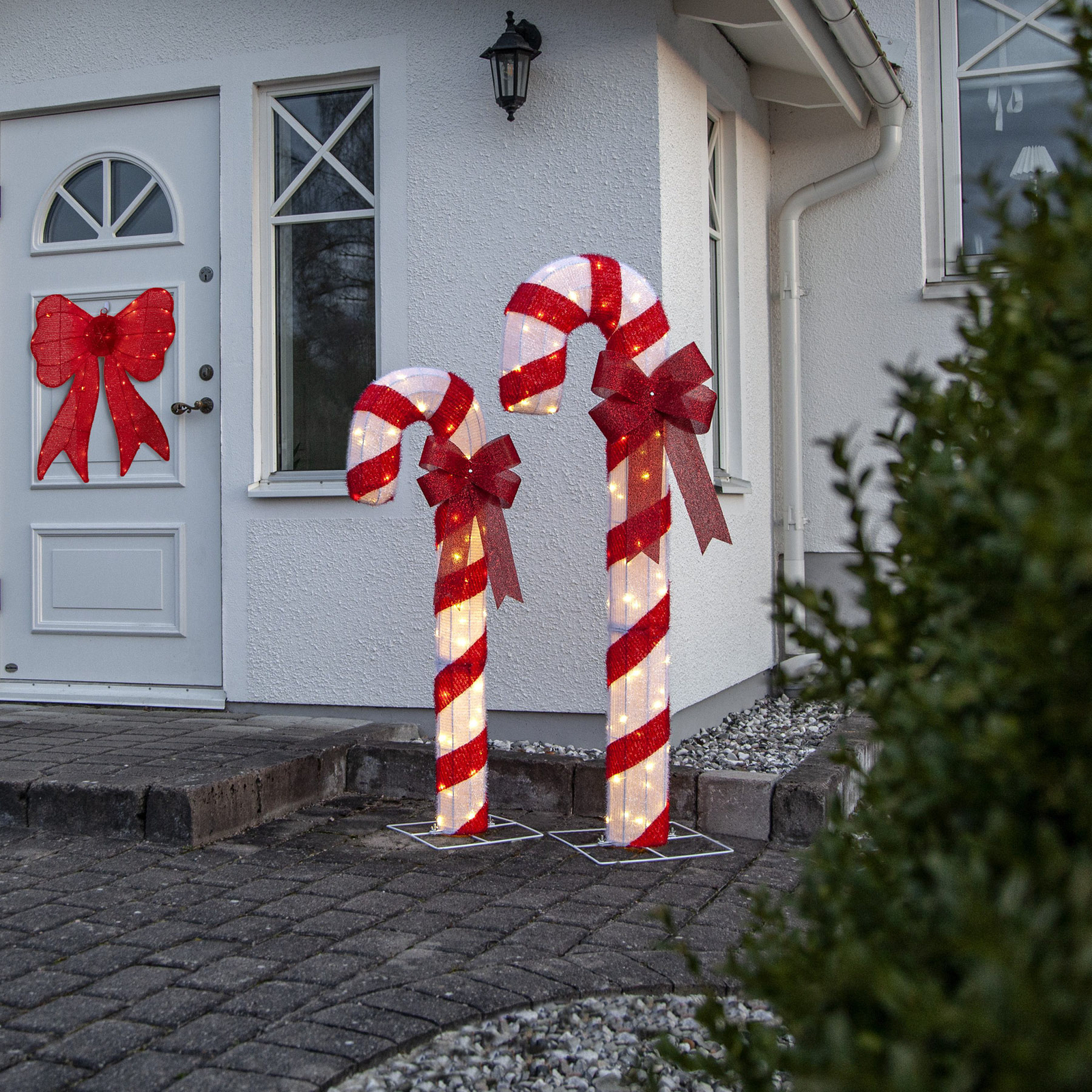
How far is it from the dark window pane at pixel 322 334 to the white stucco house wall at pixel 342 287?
0.04ft

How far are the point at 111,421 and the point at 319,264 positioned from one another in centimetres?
131

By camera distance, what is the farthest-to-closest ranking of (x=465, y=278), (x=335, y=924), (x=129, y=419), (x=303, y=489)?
(x=129, y=419), (x=303, y=489), (x=465, y=278), (x=335, y=924)

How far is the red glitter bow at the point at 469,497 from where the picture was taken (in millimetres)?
4164

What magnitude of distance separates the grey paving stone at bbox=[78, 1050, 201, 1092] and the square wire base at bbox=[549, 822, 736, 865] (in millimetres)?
1774

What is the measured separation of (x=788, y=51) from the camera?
6.22 metres

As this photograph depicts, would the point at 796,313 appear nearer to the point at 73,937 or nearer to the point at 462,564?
the point at 462,564

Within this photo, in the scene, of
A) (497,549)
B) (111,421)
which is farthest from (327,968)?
(111,421)

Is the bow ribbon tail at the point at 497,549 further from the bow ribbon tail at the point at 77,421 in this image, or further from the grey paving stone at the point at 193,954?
the bow ribbon tail at the point at 77,421

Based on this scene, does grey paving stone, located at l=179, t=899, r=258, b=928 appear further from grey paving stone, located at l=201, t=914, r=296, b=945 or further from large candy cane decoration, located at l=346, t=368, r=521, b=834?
large candy cane decoration, located at l=346, t=368, r=521, b=834

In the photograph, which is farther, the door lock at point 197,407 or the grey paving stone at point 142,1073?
the door lock at point 197,407

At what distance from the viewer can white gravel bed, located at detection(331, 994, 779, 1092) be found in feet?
7.85

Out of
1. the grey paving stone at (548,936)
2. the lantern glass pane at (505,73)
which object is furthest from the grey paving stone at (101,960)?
the lantern glass pane at (505,73)

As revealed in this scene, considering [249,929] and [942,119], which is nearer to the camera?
[249,929]

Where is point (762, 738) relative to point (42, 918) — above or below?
above
